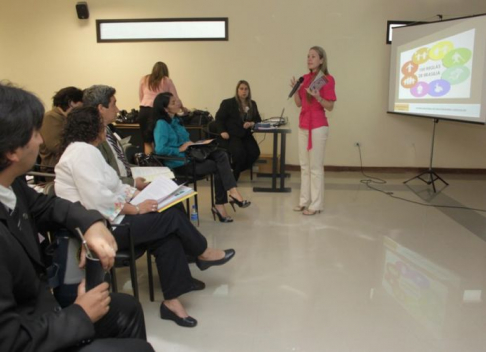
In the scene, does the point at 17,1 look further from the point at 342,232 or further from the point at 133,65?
the point at 342,232

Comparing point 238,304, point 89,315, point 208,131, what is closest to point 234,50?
point 208,131

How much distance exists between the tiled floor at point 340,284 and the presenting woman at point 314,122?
239 millimetres

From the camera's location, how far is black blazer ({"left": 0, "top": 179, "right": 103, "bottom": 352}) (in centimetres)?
86

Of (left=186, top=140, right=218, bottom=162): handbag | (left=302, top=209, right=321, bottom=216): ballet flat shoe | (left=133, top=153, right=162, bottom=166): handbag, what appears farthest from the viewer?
(left=302, top=209, right=321, bottom=216): ballet flat shoe

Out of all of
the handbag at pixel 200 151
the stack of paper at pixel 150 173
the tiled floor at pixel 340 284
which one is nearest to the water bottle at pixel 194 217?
the tiled floor at pixel 340 284

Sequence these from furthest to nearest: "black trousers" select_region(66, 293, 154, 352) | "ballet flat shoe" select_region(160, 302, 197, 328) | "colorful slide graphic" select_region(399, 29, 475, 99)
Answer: "colorful slide graphic" select_region(399, 29, 475, 99) < "ballet flat shoe" select_region(160, 302, 197, 328) < "black trousers" select_region(66, 293, 154, 352)

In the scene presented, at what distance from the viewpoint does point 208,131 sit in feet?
15.7

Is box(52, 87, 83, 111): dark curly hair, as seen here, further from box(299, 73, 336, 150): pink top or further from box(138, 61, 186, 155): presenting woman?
Result: box(299, 73, 336, 150): pink top

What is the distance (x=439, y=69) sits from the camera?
13.8ft

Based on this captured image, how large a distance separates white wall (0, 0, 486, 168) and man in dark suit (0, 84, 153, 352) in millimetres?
4502

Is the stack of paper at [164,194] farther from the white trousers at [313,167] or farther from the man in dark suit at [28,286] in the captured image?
the white trousers at [313,167]

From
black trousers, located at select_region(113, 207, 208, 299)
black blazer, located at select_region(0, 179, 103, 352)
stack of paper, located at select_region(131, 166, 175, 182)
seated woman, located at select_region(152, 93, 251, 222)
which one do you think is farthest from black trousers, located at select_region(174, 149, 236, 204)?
black blazer, located at select_region(0, 179, 103, 352)

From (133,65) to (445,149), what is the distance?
457 cm

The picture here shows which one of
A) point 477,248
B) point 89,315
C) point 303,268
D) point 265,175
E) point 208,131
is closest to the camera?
point 89,315
